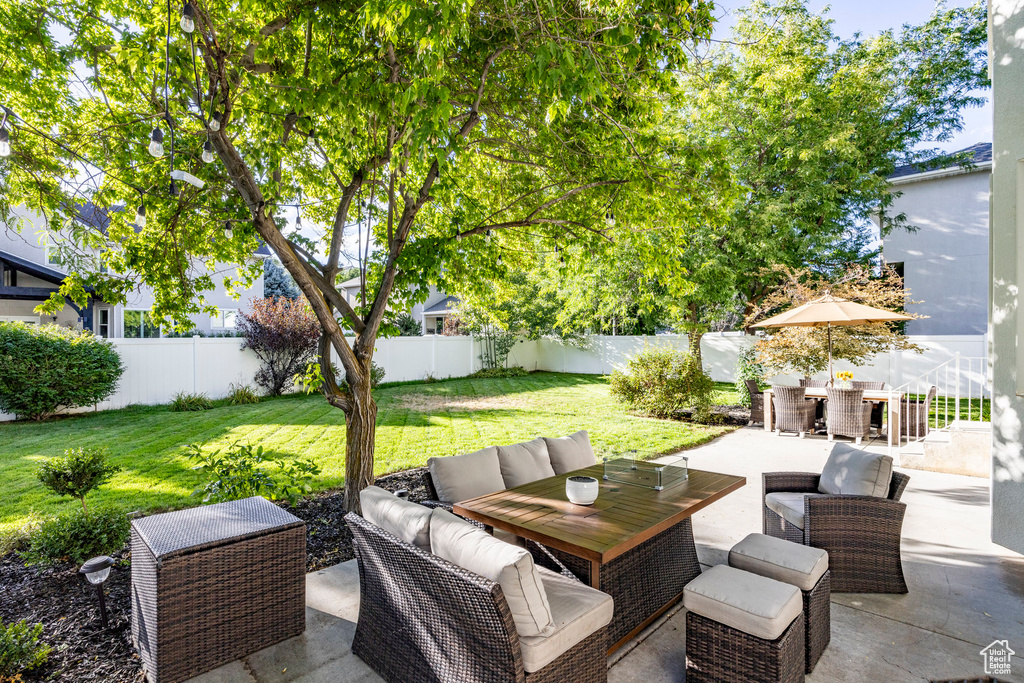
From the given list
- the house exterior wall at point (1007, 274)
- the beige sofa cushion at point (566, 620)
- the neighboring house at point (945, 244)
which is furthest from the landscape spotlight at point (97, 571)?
the neighboring house at point (945, 244)

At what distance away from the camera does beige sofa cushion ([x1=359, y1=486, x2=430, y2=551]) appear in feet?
7.79

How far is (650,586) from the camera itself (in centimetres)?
309

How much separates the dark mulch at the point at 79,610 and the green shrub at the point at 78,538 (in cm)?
15

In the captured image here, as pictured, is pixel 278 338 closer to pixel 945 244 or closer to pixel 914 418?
pixel 914 418

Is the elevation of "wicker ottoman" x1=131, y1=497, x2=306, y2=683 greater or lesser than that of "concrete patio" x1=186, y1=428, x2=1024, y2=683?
greater

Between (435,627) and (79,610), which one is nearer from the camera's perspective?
(435,627)

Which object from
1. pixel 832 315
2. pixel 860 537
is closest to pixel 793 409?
pixel 832 315

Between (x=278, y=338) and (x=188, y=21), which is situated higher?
(x=188, y=21)

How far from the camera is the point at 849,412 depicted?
7.80 metres

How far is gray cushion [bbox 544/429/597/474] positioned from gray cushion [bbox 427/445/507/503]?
24.2 inches

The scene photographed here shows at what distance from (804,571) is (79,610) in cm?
419

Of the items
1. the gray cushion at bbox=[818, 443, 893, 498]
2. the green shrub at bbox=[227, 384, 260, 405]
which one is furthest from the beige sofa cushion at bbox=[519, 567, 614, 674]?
the green shrub at bbox=[227, 384, 260, 405]

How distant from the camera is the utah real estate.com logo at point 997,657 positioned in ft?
8.41

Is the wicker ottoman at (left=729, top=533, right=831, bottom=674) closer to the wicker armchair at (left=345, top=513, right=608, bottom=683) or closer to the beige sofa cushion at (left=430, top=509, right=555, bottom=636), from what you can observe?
the wicker armchair at (left=345, top=513, right=608, bottom=683)
